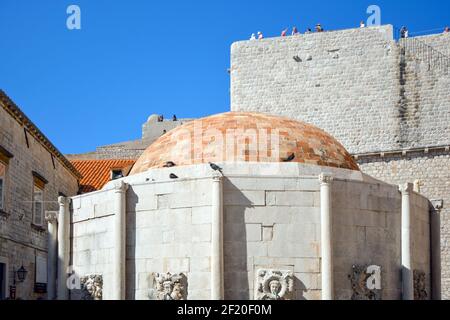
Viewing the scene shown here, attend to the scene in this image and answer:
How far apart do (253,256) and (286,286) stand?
0.87 metres

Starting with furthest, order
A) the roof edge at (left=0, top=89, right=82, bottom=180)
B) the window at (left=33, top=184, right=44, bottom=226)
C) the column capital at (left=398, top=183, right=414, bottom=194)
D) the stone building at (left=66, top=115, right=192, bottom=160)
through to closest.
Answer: the stone building at (left=66, top=115, right=192, bottom=160) < the window at (left=33, top=184, right=44, bottom=226) < the roof edge at (left=0, top=89, right=82, bottom=180) < the column capital at (left=398, top=183, right=414, bottom=194)

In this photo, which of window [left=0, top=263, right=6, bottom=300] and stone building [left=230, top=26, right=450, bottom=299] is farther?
stone building [left=230, top=26, right=450, bottom=299]

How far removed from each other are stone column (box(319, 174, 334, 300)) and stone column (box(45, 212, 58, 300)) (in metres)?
6.17

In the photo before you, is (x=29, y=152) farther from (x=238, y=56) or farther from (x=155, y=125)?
(x=155, y=125)

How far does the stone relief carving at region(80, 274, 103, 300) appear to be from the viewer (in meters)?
18.1

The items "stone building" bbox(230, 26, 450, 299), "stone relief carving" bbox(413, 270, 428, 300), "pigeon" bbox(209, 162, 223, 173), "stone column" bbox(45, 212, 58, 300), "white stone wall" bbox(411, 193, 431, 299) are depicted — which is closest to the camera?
"pigeon" bbox(209, 162, 223, 173)

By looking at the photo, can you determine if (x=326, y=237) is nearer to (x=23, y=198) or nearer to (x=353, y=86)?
(x=23, y=198)

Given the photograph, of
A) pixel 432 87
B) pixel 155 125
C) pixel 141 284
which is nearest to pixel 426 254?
pixel 141 284

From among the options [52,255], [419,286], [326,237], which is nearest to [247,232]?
[326,237]

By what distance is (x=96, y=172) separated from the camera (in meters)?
46.8

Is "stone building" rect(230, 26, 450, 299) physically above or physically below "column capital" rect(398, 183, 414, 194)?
above

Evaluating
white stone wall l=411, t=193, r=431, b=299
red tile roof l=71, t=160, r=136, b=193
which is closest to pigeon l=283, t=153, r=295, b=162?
white stone wall l=411, t=193, r=431, b=299

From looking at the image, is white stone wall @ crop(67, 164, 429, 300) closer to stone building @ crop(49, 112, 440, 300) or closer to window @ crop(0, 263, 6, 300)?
stone building @ crop(49, 112, 440, 300)

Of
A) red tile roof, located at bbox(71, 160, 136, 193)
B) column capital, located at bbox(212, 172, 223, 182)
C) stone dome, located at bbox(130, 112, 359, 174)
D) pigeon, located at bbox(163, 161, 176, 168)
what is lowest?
column capital, located at bbox(212, 172, 223, 182)
